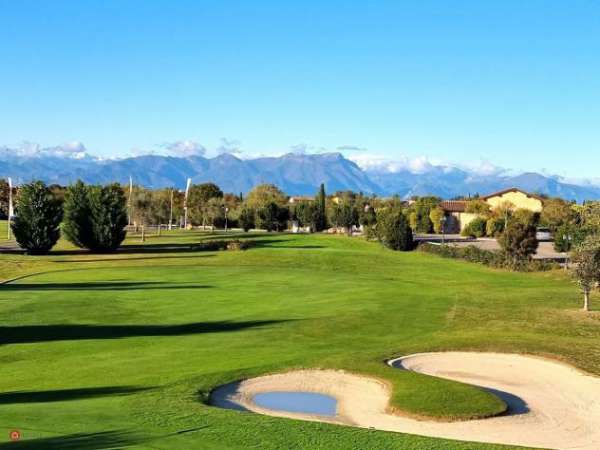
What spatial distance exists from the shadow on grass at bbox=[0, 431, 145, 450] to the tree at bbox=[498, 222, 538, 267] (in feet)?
189

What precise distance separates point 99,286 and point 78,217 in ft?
120

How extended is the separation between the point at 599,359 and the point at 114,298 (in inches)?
1180

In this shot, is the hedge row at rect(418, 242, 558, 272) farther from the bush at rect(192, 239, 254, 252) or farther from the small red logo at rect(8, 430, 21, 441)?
the small red logo at rect(8, 430, 21, 441)

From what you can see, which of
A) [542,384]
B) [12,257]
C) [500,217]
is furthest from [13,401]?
[500,217]

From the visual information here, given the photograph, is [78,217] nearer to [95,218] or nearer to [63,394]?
[95,218]

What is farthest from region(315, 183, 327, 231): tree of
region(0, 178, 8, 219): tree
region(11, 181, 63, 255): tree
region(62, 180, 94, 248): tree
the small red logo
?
the small red logo

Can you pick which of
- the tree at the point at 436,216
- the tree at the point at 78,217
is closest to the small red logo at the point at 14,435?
the tree at the point at 78,217

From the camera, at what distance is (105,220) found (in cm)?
8675

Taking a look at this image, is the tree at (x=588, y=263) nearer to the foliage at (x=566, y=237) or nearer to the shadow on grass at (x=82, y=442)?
the shadow on grass at (x=82, y=442)

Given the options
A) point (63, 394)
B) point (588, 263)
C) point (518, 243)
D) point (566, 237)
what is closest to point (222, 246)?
point (518, 243)

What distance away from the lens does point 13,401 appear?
20.5 meters

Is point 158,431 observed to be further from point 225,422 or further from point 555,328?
point 555,328

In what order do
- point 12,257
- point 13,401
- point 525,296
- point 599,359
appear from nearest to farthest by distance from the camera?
point 13,401, point 599,359, point 525,296, point 12,257

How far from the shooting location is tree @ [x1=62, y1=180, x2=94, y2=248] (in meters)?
86.6
